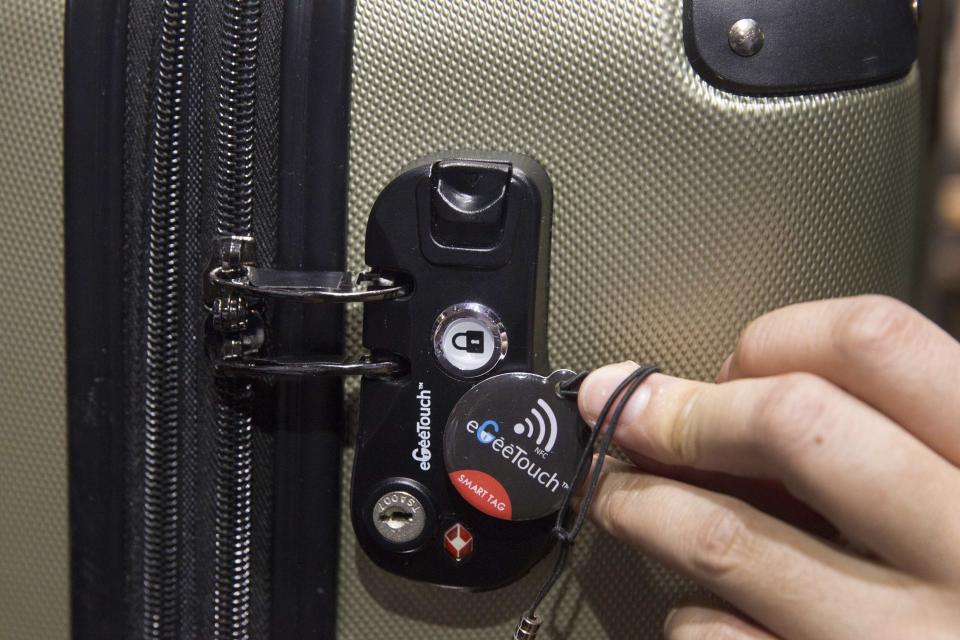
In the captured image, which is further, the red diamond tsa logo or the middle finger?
the red diamond tsa logo

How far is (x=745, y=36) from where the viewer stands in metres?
0.50

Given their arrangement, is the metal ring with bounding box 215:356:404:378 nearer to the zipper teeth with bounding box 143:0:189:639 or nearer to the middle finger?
the zipper teeth with bounding box 143:0:189:639

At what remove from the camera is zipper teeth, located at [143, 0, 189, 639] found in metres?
0.54

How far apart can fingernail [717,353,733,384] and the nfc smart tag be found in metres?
→ 0.09

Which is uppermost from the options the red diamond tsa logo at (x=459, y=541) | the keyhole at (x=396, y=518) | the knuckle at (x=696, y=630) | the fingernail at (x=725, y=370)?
the fingernail at (x=725, y=370)

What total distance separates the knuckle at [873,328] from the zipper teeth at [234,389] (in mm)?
357

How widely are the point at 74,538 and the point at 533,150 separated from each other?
16.2 inches

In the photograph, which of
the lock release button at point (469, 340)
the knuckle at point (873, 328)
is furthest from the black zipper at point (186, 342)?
the knuckle at point (873, 328)

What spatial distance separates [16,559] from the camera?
62 cm

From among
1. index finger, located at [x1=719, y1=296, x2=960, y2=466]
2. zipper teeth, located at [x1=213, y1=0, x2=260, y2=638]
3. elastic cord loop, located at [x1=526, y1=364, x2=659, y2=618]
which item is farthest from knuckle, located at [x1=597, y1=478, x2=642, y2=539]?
zipper teeth, located at [x1=213, y1=0, x2=260, y2=638]

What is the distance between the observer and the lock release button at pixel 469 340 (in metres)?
0.51

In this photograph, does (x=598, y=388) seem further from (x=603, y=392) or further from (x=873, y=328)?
(x=873, y=328)

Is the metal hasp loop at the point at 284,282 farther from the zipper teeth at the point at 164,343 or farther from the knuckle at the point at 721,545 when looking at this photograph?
the knuckle at the point at 721,545

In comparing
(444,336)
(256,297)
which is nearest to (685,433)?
(444,336)
